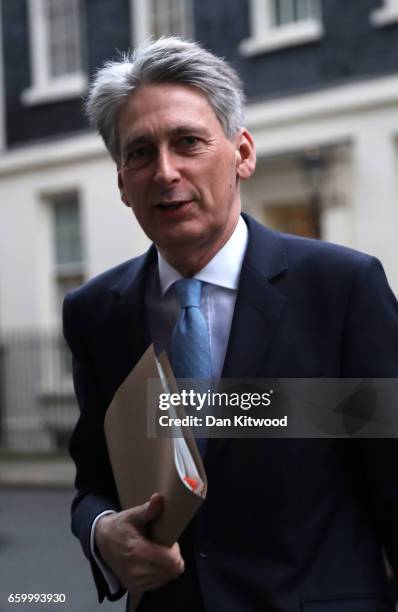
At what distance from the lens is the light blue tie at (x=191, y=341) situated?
→ 5.68 feet

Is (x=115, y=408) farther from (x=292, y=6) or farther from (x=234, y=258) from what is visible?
(x=292, y=6)

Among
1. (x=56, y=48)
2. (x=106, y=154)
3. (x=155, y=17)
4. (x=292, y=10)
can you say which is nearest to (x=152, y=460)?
(x=292, y=10)

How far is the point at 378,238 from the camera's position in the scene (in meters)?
10.7

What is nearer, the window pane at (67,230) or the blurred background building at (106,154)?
the blurred background building at (106,154)

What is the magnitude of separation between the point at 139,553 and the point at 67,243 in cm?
1216

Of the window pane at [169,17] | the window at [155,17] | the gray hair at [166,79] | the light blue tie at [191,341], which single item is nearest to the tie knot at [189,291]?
the light blue tie at [191,341]

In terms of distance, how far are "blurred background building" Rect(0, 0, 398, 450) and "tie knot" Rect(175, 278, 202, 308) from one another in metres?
8.82

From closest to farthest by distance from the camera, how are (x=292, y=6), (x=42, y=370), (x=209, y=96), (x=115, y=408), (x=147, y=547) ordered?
(x=147, y=547) → (x=115, y=408) → (x=209, y=96) → (x=292, y=6) → (x=42, y=370)

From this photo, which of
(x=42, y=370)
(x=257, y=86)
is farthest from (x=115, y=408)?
(x=42, y=370)

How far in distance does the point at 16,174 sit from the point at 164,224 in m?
12.4

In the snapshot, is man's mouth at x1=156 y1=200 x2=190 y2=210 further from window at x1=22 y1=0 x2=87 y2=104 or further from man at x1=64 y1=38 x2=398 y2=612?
window at x1=22 y1=0 x2=87 y2=104

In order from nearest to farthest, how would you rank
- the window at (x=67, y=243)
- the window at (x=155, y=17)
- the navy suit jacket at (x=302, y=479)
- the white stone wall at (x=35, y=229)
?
1. the navy suit jacket at (x=302, y=479)
2. the window at (x=155, y=17)
3. the white stone wall at (x=35, y=229)
4. the window at (x=67, y=243)

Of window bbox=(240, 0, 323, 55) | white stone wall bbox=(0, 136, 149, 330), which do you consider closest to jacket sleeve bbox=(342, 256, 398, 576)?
window bbox=(240, 0, 323, 55)

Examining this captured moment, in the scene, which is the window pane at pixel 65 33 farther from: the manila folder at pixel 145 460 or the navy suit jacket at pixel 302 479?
the manila folder at pixel 145 460
